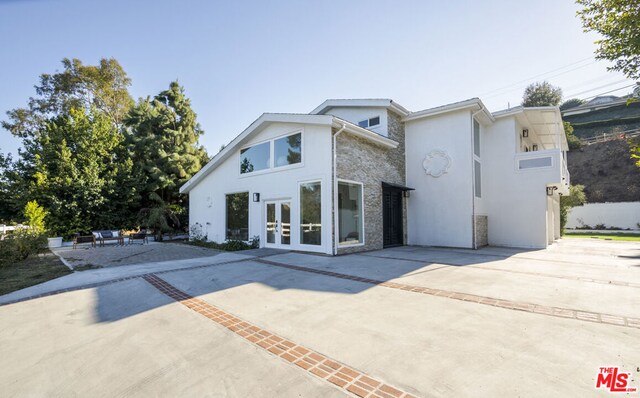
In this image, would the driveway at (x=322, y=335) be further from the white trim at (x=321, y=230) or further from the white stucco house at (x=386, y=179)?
the white stucco house at (x=386, y=179)

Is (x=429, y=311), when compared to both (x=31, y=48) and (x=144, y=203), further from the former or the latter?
(x=144, y=203)

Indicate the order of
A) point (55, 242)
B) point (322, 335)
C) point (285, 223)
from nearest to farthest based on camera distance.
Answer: point (322, 335), point (285, 223), point (55, 242)

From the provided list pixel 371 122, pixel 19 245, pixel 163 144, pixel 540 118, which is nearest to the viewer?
pixel 19 245

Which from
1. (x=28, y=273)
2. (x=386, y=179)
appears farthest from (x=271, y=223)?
(x=28, y=273)

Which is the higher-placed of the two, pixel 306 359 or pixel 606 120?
pixel 606 120

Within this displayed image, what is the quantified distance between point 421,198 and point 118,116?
2554 centimetres

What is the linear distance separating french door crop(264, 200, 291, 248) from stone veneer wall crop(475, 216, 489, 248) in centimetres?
805

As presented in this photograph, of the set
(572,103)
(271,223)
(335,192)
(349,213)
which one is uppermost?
(572,103)

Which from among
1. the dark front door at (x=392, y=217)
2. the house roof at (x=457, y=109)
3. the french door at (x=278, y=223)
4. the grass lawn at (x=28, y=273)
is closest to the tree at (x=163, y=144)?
the grass lawn at (x=28, y=273)

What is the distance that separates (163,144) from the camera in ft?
68.5

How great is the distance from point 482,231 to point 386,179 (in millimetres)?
5011

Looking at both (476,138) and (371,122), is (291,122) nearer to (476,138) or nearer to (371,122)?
(371,122)

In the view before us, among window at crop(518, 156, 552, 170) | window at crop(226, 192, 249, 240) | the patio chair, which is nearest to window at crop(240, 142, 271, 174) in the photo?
window at crop(226, 192, 249, 240)

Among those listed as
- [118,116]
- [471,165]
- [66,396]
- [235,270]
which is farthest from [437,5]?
[118,116]
